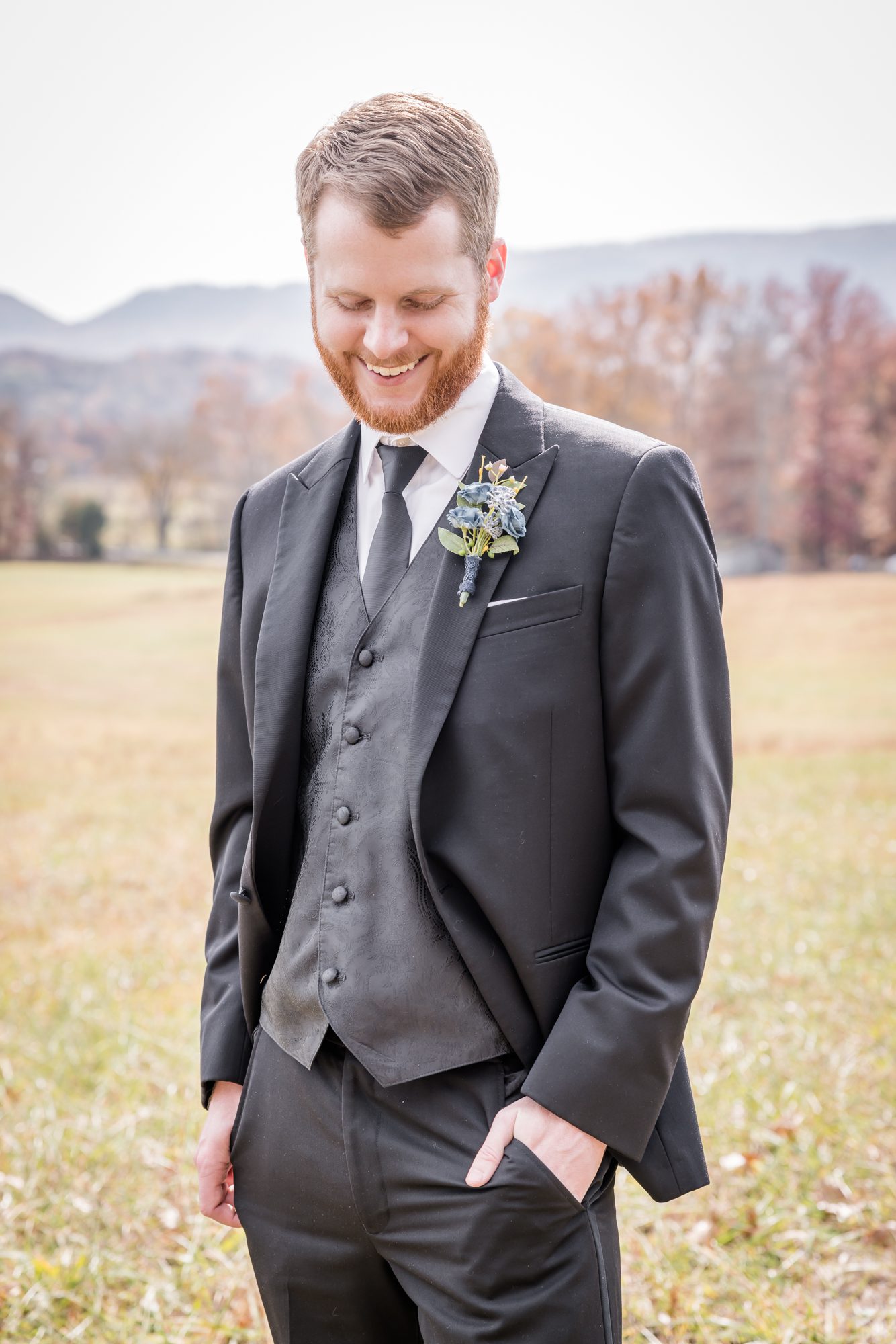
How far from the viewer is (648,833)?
1.15m

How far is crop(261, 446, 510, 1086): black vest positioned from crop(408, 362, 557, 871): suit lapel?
5cm

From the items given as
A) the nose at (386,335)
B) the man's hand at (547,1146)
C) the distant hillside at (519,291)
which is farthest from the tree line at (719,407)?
the man's hand at (547,1146)

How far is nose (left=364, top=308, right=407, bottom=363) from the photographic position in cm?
121

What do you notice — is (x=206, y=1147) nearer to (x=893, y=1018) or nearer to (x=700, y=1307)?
(x=700, y=1307)

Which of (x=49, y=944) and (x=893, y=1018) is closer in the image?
(x=893, y=1018)

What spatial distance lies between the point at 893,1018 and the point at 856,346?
6095 mm

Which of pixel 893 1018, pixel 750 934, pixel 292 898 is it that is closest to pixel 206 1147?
pixel 292 898

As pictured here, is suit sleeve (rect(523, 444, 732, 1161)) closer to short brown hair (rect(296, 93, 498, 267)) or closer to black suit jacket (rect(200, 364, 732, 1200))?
black suit jacket (rect(200, 364, 732, 1200))

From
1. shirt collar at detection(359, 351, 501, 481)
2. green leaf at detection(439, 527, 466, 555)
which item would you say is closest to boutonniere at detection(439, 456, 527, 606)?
green leaf at detection(439, 527, 466, 555)

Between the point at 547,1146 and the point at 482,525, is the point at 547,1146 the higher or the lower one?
the lower one

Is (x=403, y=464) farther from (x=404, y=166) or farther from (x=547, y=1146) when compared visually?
(x=547, y=1146)

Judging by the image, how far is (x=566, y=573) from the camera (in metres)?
1.18

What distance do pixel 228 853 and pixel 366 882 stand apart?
0.30 metres

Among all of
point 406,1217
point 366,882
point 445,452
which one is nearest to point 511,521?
point 445,452
